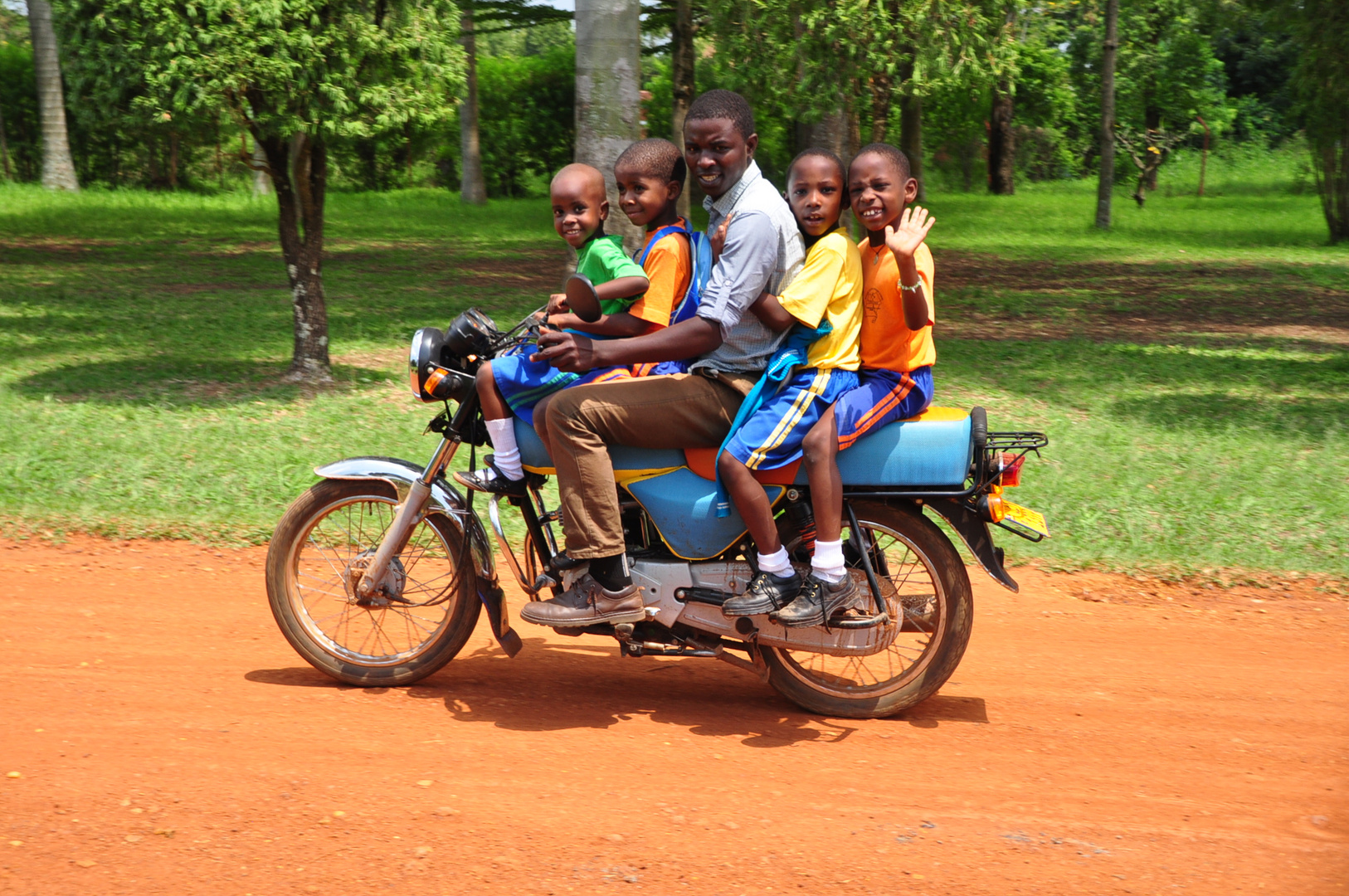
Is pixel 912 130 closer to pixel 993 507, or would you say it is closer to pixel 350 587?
pixel 993 507

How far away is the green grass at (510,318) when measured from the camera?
6.86 meters

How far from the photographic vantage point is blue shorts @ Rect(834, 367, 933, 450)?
4.16 m

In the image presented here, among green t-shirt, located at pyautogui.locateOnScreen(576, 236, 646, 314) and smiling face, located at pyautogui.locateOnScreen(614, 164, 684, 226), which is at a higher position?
smiling face, located at pyautogui.locateOnScreen(614, 164, 684, 226)

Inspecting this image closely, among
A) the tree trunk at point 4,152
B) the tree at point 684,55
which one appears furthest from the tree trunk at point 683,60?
the tree trunk at point 4,152

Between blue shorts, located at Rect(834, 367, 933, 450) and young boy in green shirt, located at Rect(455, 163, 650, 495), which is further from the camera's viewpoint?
blue shorts, located at Rect(834, 367, 933, 450)

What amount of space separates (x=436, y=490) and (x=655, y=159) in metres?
1.46

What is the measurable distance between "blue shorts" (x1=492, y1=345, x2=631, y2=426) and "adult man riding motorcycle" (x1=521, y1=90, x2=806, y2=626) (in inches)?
5.8

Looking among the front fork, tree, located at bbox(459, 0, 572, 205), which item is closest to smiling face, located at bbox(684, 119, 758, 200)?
the front fork

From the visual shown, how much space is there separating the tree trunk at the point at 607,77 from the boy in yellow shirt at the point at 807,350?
503 centimetres

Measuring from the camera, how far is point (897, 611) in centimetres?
440

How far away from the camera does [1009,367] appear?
1117cm

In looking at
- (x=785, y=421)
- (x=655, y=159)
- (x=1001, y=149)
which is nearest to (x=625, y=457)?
(x=785, y=421)

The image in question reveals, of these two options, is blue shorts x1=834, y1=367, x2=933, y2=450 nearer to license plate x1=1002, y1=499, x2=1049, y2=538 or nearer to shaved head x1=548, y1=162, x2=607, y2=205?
license plate x1=1002, y1=499, x2=1049, y2=538

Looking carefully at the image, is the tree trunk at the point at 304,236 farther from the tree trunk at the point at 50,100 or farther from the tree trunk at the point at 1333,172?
the tree trunk at the point at 1333,172
